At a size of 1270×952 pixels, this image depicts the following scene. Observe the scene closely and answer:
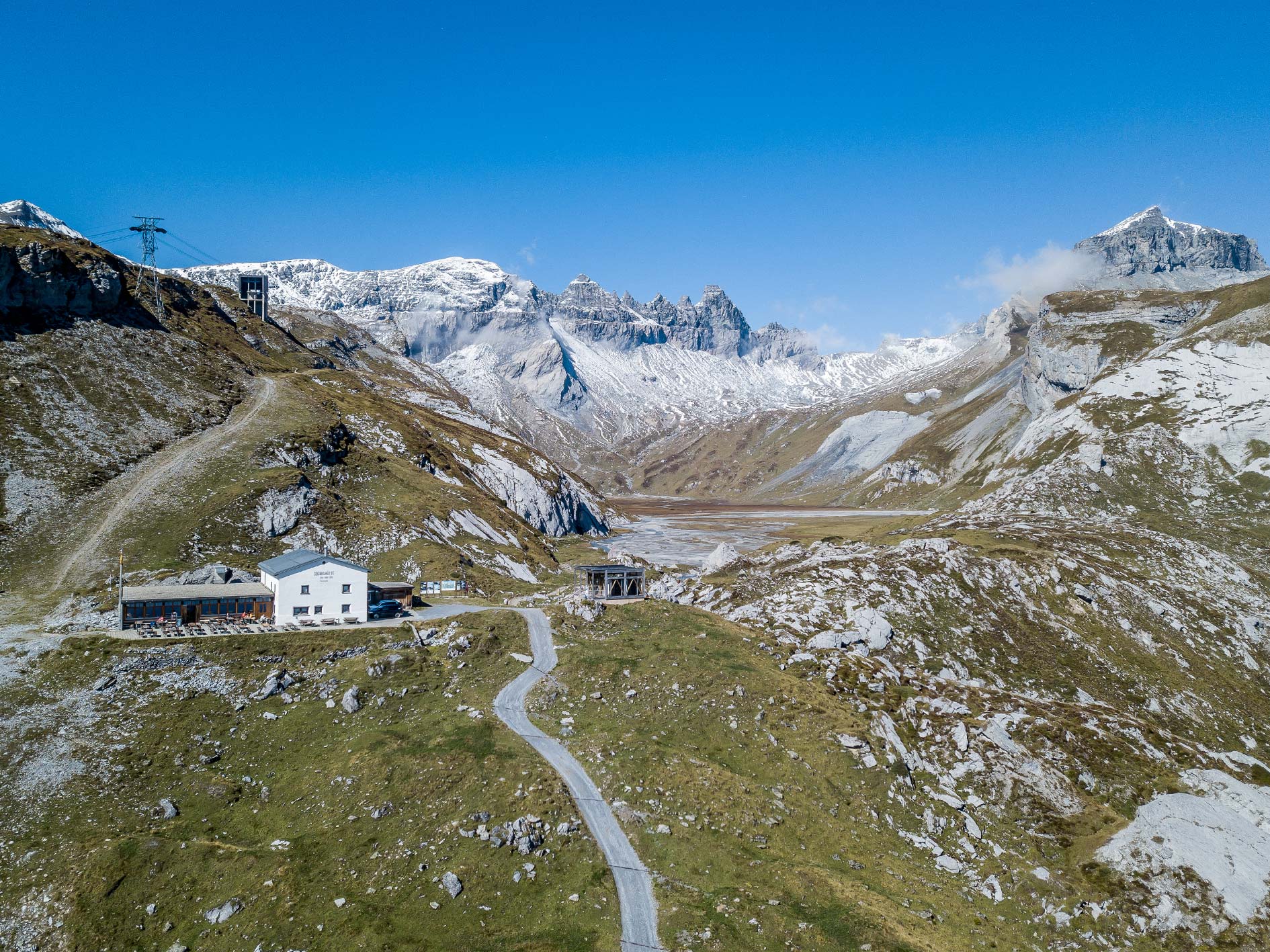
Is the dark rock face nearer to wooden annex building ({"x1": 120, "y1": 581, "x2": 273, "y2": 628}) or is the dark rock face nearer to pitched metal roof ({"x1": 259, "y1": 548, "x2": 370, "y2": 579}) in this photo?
wooden annex building ({"x1": 120, "y1": 581, "x2": 273, "y2": 628})

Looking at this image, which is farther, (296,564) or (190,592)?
(296,564)

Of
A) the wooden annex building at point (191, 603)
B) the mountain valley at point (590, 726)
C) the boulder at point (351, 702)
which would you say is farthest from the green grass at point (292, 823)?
the wooden annex building at point (191, 603)

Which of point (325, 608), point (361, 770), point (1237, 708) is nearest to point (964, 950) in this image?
point (361, 770)

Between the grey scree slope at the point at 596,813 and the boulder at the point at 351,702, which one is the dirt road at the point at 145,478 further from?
the grey scree slope at the point at 596,813

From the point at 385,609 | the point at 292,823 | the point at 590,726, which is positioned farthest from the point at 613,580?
the point at 292,823

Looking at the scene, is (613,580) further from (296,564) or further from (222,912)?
(222,912)

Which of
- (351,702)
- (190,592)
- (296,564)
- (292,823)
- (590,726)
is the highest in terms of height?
(296,564)
